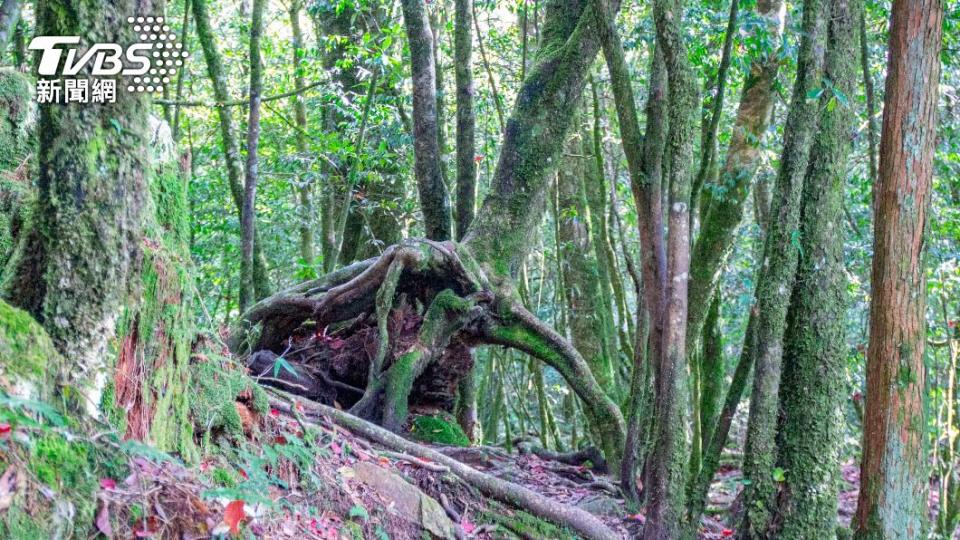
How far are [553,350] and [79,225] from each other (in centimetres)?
478

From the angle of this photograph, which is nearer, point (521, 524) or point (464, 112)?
point (521, 524)

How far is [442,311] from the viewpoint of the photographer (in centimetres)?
692

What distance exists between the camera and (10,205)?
13.7 feet

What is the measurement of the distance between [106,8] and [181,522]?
1.88m

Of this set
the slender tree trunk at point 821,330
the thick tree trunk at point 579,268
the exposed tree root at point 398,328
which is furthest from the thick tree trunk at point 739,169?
the thick tree trunk at point 579,268

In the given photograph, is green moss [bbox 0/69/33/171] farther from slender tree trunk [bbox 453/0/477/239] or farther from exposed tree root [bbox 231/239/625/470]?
slender tree trunk [bbox 453/0/477/239]

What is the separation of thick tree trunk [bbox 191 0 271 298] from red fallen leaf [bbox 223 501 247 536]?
5.22m

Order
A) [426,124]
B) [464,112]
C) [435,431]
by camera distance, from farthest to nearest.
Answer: [464,112] < [426,124] < [435,431]

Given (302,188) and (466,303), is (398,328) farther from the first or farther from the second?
(302,188)

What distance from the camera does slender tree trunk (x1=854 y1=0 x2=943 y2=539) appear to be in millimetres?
5305

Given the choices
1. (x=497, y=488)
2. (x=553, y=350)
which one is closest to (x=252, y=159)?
(x=553, y=350)

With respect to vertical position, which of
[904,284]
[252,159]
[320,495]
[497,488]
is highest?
[252,159]

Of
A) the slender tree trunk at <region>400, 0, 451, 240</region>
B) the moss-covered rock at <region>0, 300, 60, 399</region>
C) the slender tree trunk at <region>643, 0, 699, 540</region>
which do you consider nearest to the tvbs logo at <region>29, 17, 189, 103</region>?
the moss-covered rock at <region>0, 300, 60, 399</region>

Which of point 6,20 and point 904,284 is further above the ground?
point 6,20
